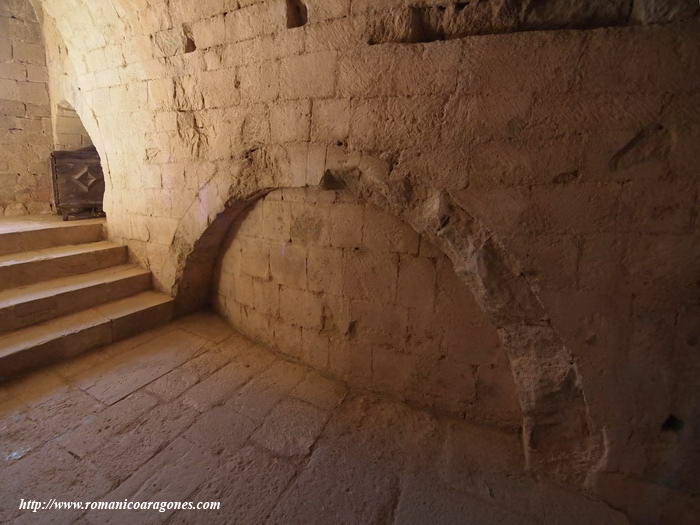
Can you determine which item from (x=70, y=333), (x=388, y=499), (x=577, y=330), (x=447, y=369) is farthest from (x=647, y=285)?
(x=70, y=333)

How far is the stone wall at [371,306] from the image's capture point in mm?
2207

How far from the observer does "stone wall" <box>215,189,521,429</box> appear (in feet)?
7.24

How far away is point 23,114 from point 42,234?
2.92 meters

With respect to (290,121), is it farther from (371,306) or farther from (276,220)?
(371,306)

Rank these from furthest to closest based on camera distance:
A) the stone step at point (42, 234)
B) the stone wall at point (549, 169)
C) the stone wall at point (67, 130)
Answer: the stone wall at point (67, 130) < the stone step at point (42, 234) < the stone wall at point (549, 169)

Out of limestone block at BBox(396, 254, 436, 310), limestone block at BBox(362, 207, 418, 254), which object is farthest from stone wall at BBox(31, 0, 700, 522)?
limestone block at BBox(396, 254, 436, 310)

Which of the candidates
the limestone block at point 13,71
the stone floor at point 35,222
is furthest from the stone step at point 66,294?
the limestone block at point 13,71

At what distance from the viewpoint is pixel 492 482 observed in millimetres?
1844

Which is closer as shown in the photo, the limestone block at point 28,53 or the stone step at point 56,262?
the stone step at point 56,262

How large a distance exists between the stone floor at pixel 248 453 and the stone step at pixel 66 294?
1.81 feet

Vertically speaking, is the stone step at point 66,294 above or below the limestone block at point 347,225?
below

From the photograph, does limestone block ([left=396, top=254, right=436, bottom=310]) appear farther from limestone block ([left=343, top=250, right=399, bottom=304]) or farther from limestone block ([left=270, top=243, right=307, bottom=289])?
limestone block ([left=270, top=243, right=307, bottom=289])

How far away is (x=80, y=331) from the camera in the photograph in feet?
9.02

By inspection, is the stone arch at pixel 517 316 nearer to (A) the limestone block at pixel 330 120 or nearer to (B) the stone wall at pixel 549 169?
(B) the stone wall at pixel 549 169
